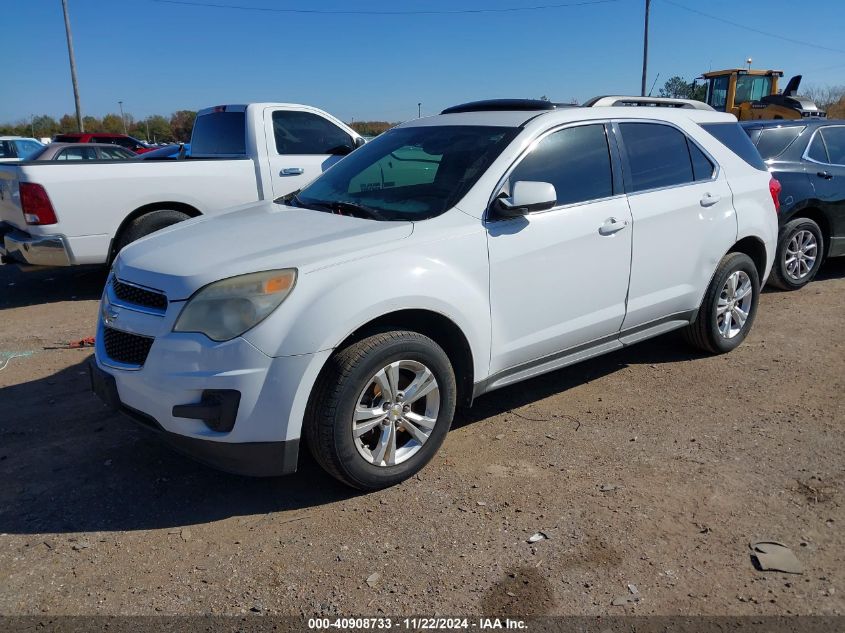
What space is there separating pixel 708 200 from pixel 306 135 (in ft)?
15.9

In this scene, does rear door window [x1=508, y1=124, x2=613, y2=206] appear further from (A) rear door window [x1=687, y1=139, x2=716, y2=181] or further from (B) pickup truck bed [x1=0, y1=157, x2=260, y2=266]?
(B) pickup truck bed [x1=0, y1=157, x2=260, y2=266]

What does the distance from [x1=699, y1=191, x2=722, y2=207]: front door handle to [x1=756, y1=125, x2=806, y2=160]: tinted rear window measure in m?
3.13

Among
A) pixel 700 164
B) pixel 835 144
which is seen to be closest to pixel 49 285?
pixel 700 164

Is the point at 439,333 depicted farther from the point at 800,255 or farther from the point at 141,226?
the point at 800,255

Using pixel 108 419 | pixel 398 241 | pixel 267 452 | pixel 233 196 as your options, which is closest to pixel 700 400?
pixel 398 241

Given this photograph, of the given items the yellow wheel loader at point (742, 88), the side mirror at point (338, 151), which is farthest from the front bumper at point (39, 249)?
the yellow wheel loader at point (742, 88)

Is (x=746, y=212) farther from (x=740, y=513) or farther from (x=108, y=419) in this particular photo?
(x=108, y=419)

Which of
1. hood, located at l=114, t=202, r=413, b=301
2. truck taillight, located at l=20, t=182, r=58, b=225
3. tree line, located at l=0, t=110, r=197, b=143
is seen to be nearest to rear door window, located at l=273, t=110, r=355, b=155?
truck taillight, located at l=20, t=182, r=58, b=225

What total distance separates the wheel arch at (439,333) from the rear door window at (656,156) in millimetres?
1679

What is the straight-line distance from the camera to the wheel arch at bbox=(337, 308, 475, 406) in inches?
127

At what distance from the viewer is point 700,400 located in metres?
4.49

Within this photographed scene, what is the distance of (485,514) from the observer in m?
3.21

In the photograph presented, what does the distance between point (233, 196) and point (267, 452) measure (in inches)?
195

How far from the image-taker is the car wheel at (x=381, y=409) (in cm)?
307
